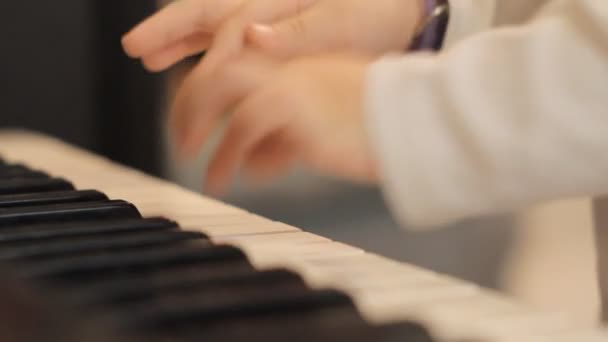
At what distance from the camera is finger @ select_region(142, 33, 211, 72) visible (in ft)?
2.40

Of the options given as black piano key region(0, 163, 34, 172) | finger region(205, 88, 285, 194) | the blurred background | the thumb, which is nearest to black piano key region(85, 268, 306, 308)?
finger region(205, 88, 285, 194)

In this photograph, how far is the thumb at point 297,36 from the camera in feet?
2.13

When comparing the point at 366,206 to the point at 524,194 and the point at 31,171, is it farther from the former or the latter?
the point at 524,194

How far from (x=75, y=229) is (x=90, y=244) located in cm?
4

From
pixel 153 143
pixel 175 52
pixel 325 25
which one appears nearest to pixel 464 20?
pixel 325 25

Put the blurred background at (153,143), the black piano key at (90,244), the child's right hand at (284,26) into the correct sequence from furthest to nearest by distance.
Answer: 1. the blurred background at (153,143)
2. the child's right hand at (284,26)
3. the black piano key at (90,244)

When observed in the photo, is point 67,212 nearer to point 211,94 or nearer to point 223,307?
point 211,94

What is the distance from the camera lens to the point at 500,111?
1.76 ft

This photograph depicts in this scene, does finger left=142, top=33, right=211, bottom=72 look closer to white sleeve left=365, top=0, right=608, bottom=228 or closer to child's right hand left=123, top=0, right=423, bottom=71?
child's right hand left=123, top=0, right=423, bottom=71

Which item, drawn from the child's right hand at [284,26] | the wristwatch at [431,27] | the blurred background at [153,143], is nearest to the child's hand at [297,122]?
the child's right hand at [284,26]

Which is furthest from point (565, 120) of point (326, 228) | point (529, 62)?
point (326, 228)

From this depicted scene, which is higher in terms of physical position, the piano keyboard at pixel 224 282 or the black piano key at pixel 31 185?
the black piano key at pixel 31 185

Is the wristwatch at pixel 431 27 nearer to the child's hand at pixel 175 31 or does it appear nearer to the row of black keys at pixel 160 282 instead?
the child's hand at pixel 175 31

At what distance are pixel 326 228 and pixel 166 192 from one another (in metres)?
1.29
